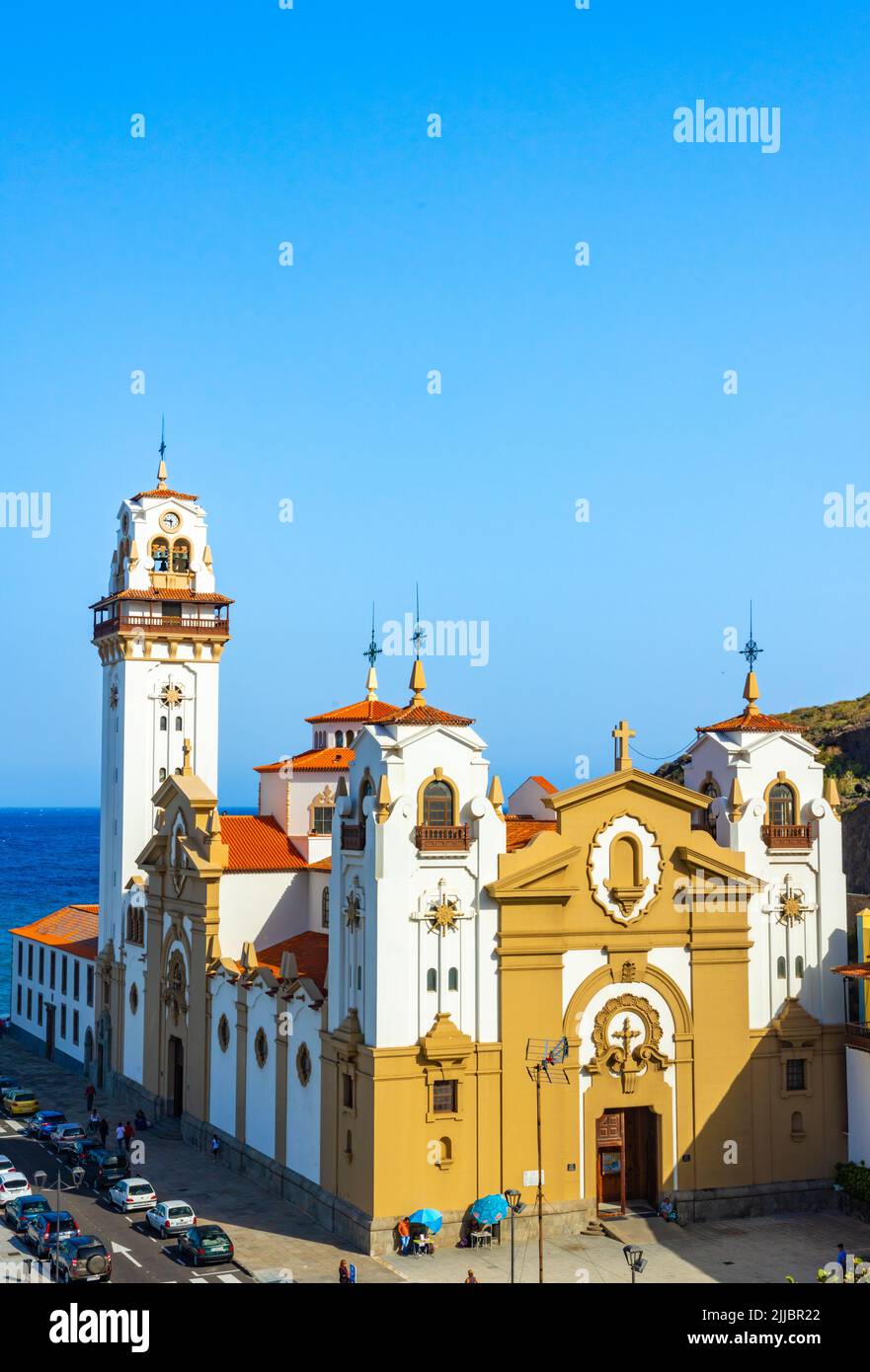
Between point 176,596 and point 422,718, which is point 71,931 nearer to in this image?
point 176,596

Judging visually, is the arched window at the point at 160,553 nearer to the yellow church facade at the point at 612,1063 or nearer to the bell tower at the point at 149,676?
the bell tower at the point at 149,676

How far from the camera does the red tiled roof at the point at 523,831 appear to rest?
51.0 m

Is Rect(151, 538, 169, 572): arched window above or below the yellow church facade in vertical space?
above

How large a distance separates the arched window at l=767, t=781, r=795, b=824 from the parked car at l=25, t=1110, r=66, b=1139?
3209cm

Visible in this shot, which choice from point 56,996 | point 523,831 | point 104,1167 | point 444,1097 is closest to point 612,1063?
point 444,1097

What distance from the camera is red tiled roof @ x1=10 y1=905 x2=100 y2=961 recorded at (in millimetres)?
80688

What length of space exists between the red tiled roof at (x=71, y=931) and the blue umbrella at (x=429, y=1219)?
36.5 metres

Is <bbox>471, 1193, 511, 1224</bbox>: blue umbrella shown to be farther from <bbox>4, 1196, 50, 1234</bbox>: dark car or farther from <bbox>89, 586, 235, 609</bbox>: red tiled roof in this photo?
<bbox>89, 586, 235, 609</bbox>: red tiled roof

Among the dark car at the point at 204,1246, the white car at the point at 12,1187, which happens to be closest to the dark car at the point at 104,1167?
the white car at the point at 12,1187

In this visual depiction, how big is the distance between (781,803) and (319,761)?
2255 centimetres

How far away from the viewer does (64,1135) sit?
2367 inches

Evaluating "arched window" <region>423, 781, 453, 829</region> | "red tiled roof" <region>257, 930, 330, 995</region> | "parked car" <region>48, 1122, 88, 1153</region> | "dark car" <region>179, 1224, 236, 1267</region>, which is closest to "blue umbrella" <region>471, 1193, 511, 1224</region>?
"dark car" <region>179, 1224, 236, 1267</region>
